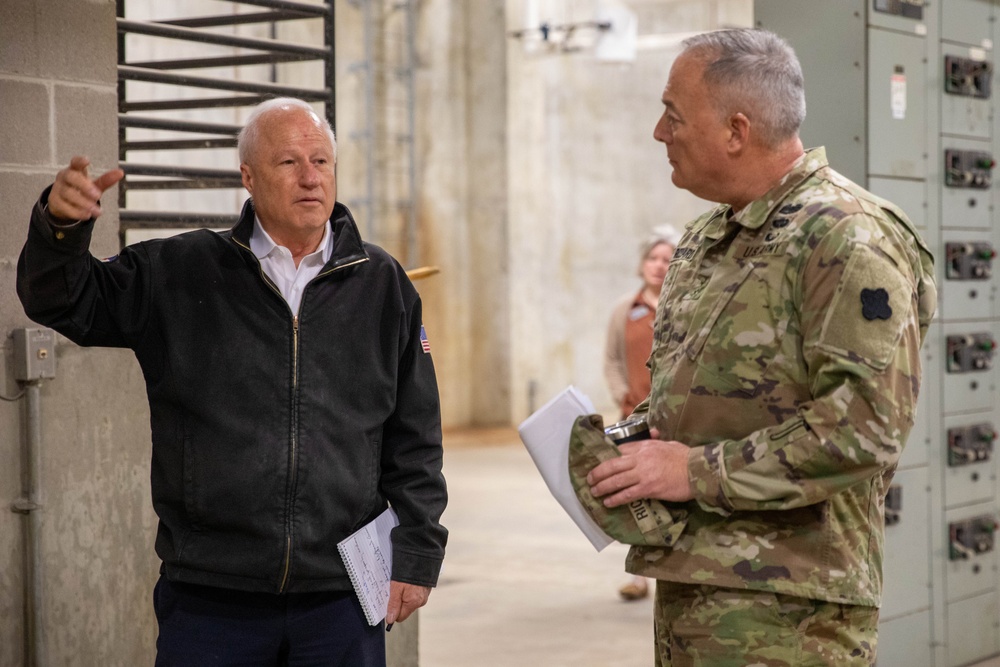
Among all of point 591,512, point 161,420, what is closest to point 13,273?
point 161,420

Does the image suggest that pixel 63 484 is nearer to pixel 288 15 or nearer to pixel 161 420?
pixel 161 420

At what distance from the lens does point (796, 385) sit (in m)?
2.00

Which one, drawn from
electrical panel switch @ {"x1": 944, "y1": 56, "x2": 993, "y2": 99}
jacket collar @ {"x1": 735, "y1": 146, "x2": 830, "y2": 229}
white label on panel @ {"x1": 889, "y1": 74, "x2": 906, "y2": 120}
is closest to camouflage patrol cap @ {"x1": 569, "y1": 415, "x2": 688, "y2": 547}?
jacket collar @ {"x1": 735, "y1": 146, "x2": 830, "y2": 229}

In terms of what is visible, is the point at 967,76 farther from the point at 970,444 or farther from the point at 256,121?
the point at 256,121

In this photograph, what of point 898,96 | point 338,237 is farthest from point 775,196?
point 898,96

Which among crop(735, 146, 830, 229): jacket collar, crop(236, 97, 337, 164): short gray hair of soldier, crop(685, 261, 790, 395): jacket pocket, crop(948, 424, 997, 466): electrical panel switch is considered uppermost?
crop(236, 97, 337, 164): short gray hair of soldier

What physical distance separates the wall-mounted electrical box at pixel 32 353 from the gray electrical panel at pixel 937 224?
271cm

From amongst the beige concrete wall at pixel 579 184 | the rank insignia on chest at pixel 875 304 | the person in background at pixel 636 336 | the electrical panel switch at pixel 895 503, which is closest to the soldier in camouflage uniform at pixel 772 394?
the rank insignia on chest at pixel 875 304

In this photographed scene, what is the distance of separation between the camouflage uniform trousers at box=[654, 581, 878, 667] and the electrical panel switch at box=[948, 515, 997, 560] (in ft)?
9.34

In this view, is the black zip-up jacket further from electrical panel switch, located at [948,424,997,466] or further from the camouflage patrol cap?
electrical panel switch, located at [948,424,997,466]

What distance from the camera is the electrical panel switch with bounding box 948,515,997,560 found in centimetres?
469

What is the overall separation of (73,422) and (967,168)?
11.3 feet

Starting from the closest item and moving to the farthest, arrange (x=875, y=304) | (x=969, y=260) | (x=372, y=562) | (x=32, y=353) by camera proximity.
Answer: (x=875, y=304), (x=372, y=562), (x=32, y=353), (x=969, y=260)

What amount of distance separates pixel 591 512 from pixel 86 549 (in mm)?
1810
